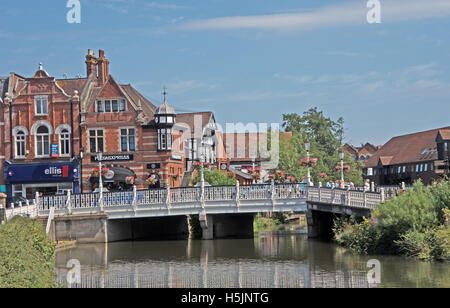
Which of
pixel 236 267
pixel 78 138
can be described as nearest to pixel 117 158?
pixel 78 138

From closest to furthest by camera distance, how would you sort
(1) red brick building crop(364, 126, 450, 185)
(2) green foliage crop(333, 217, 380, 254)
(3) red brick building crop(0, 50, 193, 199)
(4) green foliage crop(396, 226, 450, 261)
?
(4) green foliage crop(396, 226, 450, 261) → (2) green foliage crop(333, 217, 380, 254) → (3) red brick building crop(0, 50, 193, 199) → (1) red brick building crop(364, 126, 450, 185)

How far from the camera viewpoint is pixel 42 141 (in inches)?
2264

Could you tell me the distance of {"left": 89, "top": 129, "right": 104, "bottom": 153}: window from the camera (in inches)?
2223

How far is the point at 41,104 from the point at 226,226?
2047cm

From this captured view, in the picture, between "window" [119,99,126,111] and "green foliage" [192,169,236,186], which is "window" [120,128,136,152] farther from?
"green foliage" [192,169,236,186]

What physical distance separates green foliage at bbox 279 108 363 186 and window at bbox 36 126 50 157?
3092cm

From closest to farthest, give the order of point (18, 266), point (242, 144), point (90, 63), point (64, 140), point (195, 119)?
point (18, 266) → point (64, 140) → point (90, 63) → point (195, 119) → point (242, 144)

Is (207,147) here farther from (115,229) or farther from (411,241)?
(411,241)

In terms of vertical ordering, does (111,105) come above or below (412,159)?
above

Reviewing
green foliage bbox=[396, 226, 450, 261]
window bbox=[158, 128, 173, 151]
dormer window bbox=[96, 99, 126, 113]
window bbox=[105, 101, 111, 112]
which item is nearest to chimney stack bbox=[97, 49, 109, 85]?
dormer window bbox=[96, 99, 126, 113]

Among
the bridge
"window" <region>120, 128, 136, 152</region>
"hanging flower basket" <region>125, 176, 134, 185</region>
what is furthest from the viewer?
"window" <region>120, 128, 136, 152</region>

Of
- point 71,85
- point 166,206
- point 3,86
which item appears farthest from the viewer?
point 3,86

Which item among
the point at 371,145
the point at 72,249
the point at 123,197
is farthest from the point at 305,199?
the point at 371,145

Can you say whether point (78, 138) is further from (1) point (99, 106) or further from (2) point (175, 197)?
(2) point (175, 197)
